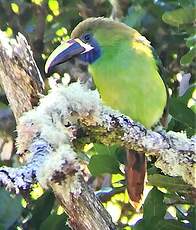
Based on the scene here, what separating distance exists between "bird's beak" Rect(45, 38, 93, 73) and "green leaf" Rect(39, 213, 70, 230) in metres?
0.41

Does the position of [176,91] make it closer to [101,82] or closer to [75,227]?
[101,82]

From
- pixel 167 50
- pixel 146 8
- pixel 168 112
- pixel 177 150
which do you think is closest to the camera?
pixel 177 150

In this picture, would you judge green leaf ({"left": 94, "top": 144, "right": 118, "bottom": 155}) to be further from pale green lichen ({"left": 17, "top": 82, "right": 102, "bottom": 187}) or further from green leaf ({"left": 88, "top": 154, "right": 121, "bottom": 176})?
pale green lichen ({"left": 17, "top": 82, "right": 102, "bottom": 187})

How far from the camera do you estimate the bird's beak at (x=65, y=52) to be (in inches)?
75.7

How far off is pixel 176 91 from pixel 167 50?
19 centimetres

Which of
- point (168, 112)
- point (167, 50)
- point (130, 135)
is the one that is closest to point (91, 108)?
point (130, 135)

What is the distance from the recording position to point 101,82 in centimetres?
217

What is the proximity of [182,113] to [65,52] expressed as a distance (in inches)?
14.5

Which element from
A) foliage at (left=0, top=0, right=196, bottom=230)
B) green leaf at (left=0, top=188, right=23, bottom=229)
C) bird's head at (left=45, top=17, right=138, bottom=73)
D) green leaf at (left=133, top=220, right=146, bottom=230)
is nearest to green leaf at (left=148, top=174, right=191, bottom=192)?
foliage at (left=0, top=0, right=196, bottom=230)

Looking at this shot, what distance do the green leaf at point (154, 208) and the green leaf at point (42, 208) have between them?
0.28 meters

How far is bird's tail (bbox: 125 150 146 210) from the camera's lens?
1954mm

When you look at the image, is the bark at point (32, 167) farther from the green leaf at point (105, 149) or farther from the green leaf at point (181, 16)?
the green leaf at point (181, 16)

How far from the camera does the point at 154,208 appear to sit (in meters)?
1.84

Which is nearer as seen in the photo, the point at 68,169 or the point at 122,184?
the point at 68,169
